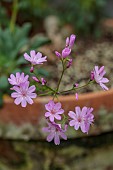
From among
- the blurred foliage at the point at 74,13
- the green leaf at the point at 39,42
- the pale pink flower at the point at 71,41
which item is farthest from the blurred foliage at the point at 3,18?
the pale pink flower at the point at 71,41

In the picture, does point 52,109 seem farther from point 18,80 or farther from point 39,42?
point 39,42

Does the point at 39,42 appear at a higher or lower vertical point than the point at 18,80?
higher

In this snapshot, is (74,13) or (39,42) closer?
(39,42)

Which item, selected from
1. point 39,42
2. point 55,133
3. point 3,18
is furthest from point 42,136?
point 55,133

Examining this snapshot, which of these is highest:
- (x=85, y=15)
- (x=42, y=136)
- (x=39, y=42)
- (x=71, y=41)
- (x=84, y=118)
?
(x=85, y=15)

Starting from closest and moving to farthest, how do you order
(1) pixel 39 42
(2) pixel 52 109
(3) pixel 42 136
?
(2) pixel 52 109, (3) pixel 42 136, (1) pixel 39 42

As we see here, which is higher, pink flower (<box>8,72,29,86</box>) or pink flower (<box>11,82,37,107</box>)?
pink flower (<box>8,72,29,86</box>)

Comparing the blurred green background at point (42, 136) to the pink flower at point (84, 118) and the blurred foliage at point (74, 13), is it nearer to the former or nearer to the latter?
the blurred foliage at point (74, 13)

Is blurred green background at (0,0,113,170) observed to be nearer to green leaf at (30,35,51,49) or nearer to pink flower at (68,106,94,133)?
green leaf at (30,35,51,49)

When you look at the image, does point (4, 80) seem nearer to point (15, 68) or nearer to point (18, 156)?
point (15, 68)

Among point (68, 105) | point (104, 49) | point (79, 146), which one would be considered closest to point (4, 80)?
point (68, 105)

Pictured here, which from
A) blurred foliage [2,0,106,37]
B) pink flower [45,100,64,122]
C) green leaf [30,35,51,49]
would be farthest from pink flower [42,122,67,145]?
blurred foliage [2,0,106,37]

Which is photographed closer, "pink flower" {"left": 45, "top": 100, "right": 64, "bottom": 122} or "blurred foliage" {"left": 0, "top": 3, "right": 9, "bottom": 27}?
"pink flower" {"left": 45, "top": 100, "right": 64, "bottom": 122}
